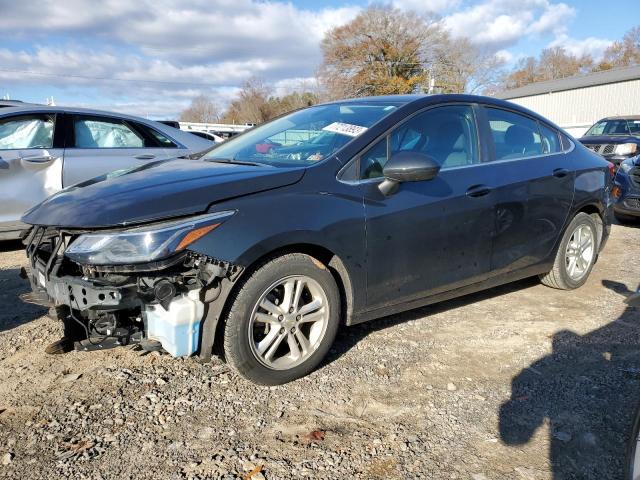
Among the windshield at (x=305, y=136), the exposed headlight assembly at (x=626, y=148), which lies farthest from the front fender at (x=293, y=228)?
the exposed headlight assembly at (x=626, y=148)

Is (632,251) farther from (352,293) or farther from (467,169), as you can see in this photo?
(352,293)

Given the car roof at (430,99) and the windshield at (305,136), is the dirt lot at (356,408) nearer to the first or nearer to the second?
the windshield at (305,136)

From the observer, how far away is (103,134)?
233 inches

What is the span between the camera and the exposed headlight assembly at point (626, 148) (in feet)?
34.8

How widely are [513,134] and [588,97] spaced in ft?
138

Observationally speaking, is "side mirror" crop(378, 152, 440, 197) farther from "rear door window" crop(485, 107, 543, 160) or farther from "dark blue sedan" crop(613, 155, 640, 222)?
"dark blue sedan" crop(613, 155, 640, 222)

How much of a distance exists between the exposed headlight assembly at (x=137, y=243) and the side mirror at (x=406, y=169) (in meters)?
1.13

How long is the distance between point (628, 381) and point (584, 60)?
73.4 m

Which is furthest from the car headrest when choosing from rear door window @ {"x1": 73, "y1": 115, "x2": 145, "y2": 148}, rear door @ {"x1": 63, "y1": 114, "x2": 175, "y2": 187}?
rear door window @ {"x1": 73, "y1": 115, "x2": 145, "y2": 148}

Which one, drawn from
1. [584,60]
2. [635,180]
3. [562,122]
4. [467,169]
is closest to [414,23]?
[562,122]

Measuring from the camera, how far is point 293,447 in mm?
2459

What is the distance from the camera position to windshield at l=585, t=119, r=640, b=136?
13.2 m

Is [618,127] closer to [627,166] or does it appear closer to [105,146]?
[627,166]

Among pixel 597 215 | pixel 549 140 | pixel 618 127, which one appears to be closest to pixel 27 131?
pixel 549 140
